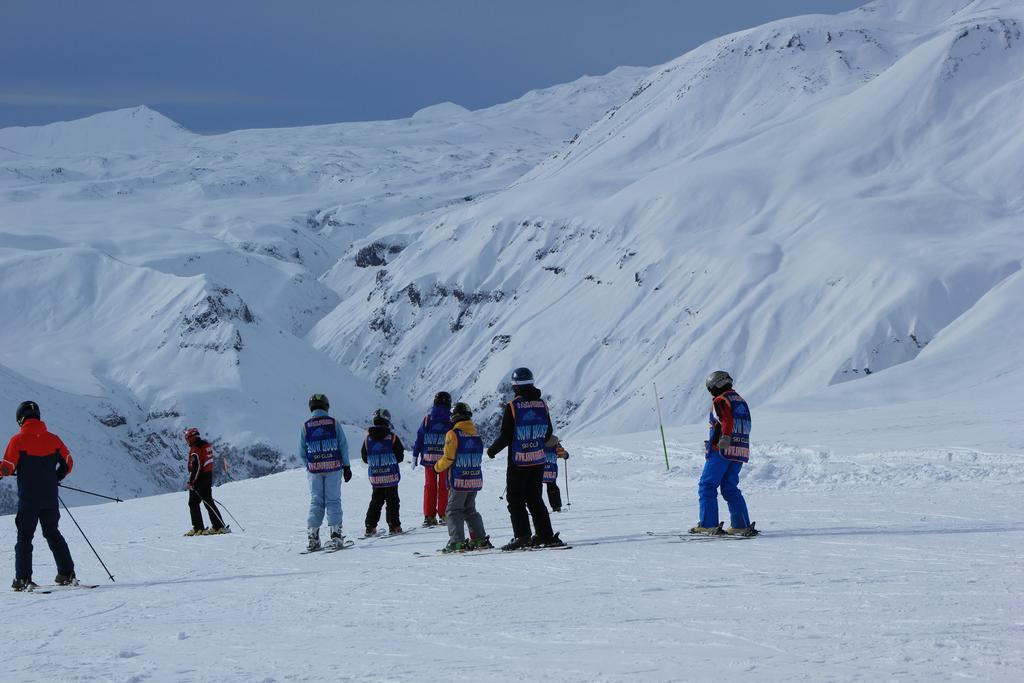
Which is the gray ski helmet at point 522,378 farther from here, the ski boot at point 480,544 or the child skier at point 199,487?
the child skier at point 199,487

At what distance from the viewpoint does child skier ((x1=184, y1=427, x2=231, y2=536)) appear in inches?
636

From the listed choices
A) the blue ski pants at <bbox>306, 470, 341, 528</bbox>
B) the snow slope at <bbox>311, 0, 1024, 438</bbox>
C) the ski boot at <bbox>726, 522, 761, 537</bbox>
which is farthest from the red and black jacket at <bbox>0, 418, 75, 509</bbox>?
the snow slope at <bbox>311, 0, 1024, 438</bbox>

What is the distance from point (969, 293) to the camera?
230ft

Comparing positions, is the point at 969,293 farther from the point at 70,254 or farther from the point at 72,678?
the point at 70,254

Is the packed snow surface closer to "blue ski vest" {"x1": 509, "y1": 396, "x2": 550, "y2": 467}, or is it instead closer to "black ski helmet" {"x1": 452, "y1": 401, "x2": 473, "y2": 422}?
"blue ski vest" {"x1": 509, "y1": 396, "x2": 550, "y2": 467}

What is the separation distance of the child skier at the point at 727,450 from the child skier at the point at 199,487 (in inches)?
329

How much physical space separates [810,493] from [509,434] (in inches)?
279

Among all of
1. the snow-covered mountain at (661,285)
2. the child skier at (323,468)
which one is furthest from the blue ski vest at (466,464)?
the snow-covered mountain at (661,285)

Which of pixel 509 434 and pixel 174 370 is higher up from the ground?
pixel 174 370

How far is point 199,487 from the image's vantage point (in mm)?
16312

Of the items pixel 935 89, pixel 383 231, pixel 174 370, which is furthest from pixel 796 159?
pixel 383 231

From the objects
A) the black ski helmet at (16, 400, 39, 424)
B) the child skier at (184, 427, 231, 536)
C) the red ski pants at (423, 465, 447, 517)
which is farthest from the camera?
the child skier at (184, 427, 231, 536)

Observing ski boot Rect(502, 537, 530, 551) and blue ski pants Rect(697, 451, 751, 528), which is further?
ski boot Rect(502, 537, 530, 551)

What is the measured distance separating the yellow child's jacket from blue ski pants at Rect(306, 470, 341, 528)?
7.66 ft
